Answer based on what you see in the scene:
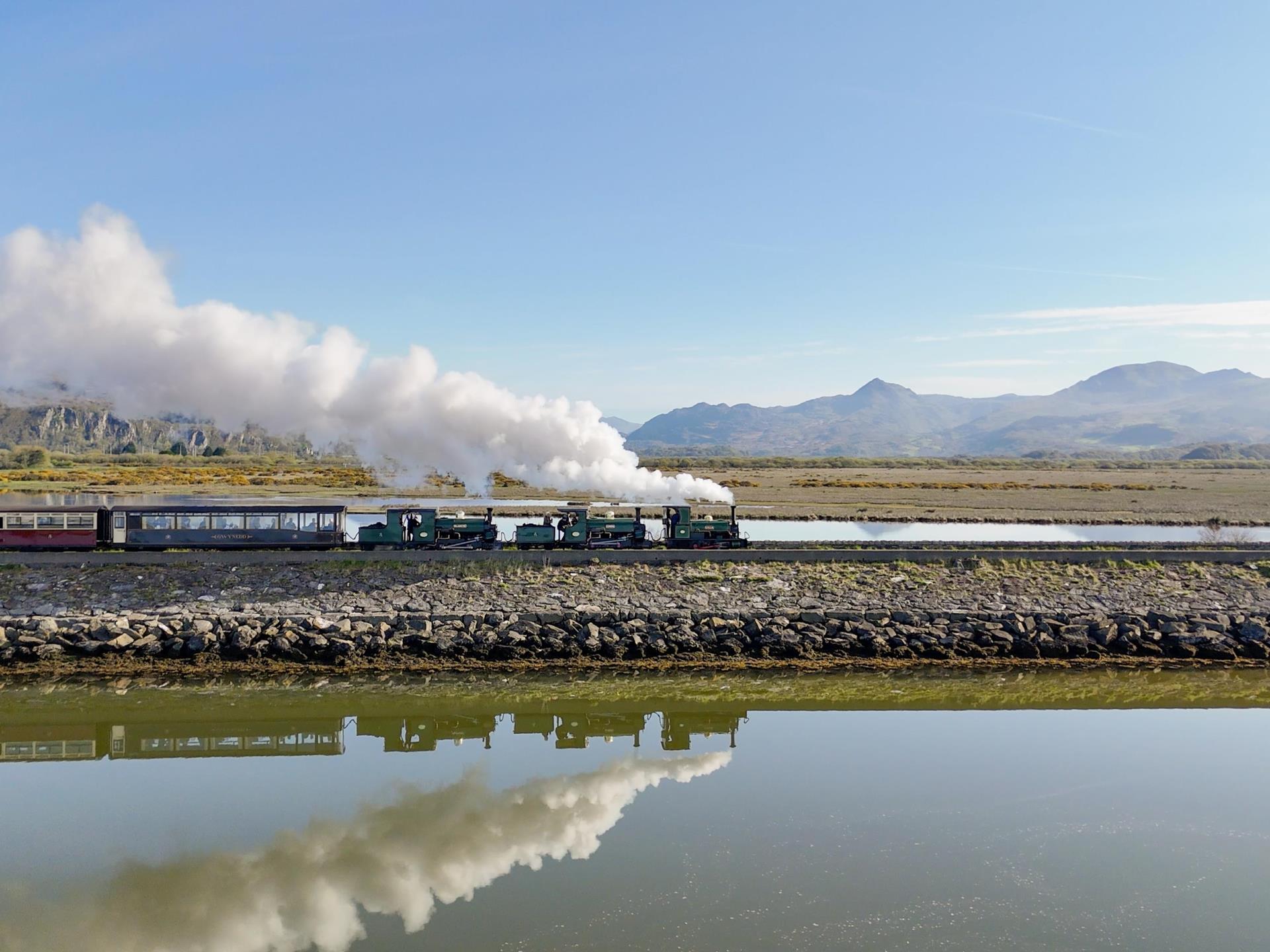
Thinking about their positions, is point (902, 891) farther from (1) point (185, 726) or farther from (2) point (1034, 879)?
(1) point (185, 726)

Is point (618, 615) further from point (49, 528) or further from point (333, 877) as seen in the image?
point (49, 528)

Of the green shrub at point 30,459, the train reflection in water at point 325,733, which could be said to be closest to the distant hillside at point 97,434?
the green shrub at point 30,459

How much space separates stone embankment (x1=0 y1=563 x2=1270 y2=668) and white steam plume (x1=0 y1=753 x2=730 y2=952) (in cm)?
935

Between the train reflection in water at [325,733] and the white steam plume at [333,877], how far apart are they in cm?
356

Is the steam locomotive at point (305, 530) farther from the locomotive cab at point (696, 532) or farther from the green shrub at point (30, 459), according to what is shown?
the green shrub at point (30, 459)

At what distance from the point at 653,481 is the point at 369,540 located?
1251cm

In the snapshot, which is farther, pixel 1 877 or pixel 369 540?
pixel 369 540

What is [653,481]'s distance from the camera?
42156 mm

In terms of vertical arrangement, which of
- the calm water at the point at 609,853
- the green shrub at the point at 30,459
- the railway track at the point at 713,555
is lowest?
the calm water at the point at 609,853

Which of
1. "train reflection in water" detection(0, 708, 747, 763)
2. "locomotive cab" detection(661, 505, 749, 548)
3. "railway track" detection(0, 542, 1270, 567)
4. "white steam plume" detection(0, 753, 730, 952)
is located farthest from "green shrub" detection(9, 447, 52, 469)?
"white steam plume" detection(0, 753, 730, 952)

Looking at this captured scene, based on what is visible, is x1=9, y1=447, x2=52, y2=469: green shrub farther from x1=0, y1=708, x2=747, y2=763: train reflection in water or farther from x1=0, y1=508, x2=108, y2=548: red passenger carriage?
x1=0, y1=708, x2=747, y2=763: train reflection in water

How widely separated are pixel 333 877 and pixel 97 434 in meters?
187

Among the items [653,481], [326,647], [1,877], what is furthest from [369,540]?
[1,877]

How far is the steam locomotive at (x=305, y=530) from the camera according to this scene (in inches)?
1389
